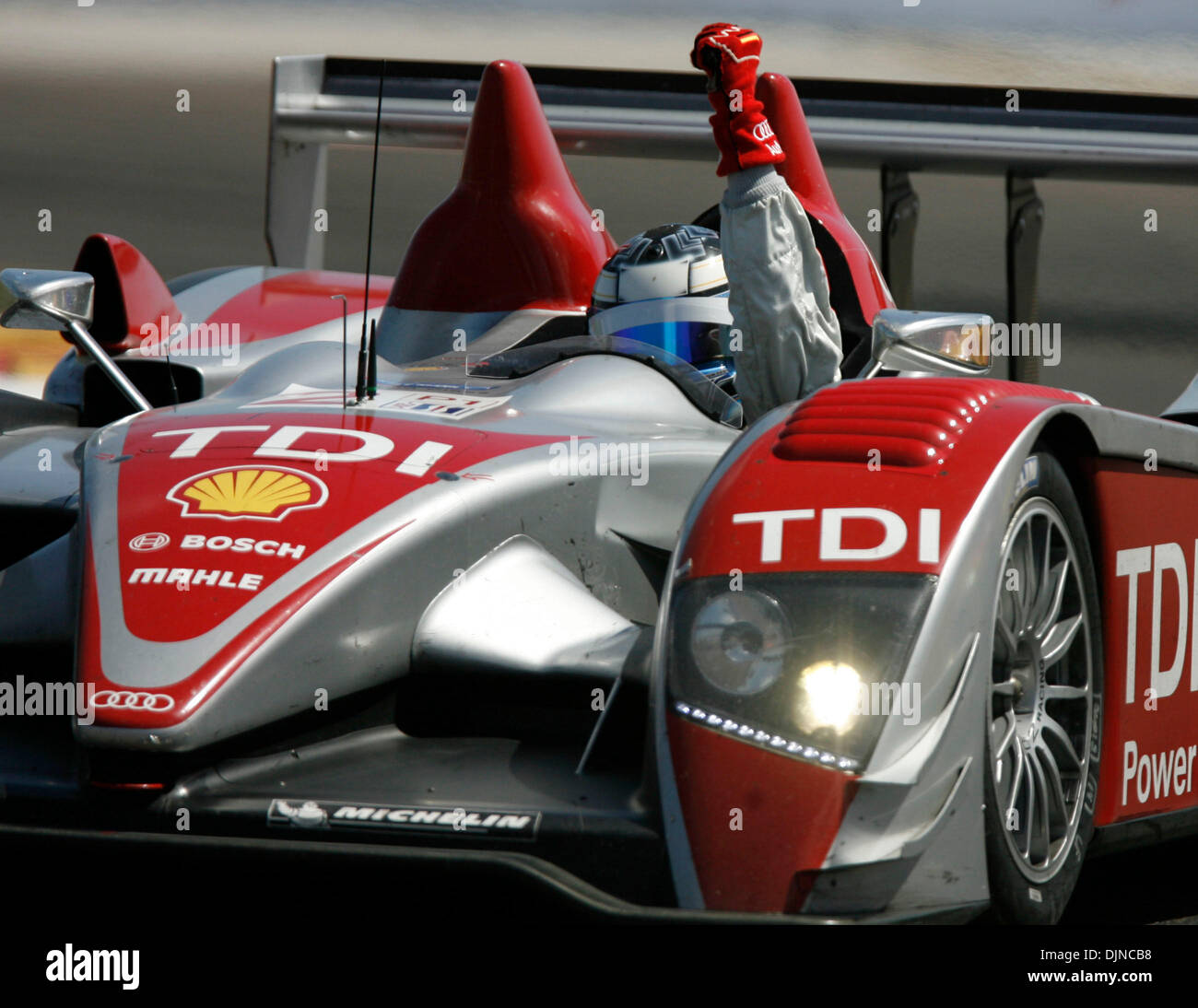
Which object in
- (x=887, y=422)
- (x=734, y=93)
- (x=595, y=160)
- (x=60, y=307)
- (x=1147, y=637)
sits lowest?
(x=1147, y=637)

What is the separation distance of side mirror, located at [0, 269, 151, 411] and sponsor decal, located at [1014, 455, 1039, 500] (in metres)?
1.90

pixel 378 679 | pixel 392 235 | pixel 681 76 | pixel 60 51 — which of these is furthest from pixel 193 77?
pixel 378 679

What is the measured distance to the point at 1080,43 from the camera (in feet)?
84.9

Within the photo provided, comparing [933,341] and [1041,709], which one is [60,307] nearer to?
[933,341]

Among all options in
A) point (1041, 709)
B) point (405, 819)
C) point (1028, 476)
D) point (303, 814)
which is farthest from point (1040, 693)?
point (303, 814)

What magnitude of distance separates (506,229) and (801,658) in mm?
2536

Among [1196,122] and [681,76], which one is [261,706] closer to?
[681,76]

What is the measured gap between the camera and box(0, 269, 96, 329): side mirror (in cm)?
350

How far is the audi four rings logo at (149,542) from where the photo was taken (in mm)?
2504

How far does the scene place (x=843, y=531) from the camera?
87.3 inches

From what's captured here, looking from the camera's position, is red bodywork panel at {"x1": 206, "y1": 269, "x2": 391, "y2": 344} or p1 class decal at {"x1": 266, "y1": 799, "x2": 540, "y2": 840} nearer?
p1 class decal at {"x1": 266, "y1": 799, "x2": 540, "y2": 840}

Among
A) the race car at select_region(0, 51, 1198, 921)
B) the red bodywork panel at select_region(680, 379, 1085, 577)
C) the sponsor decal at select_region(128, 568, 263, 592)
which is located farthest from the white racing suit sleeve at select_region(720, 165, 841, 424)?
the sponsor decal at select_region(128, 568, 263, 592)

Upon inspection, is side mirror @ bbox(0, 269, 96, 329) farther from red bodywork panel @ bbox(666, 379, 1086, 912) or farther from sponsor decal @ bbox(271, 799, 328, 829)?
red bodywork panel @ bbox(666, 379, 1086, 912)
